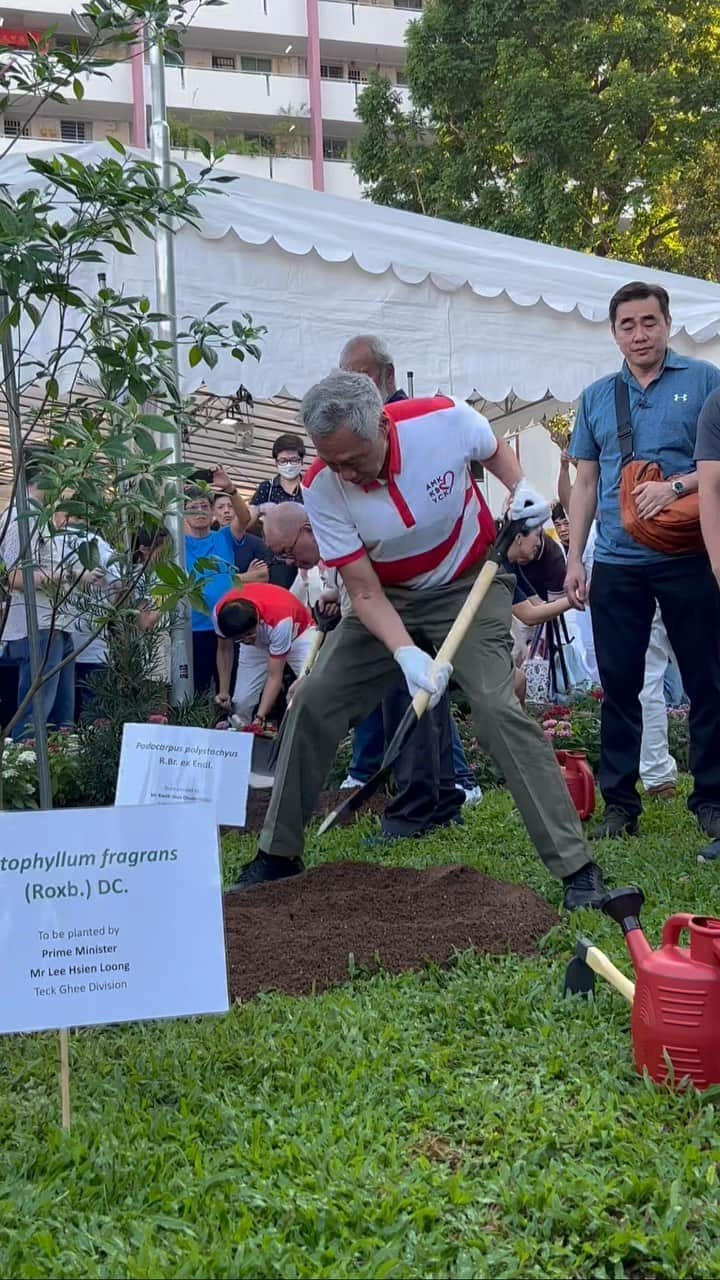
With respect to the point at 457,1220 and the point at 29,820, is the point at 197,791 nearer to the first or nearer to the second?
the point at 29,820

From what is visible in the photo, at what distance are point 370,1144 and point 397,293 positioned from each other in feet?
19.0

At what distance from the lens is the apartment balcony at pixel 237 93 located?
111 feet

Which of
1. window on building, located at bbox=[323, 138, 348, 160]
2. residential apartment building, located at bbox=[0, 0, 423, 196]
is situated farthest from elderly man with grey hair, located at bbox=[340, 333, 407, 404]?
window on building, located at bbox=[323, 138, 348, 160]

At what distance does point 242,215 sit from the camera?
705 centimetres

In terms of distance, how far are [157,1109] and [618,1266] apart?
1.09m

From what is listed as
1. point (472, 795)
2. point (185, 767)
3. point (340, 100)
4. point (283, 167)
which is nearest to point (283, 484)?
point (472, 795)

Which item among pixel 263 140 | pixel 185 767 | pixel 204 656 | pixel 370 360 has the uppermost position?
pixel 263 140

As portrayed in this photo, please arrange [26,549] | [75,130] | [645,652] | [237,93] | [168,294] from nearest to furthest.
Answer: [26,549], [645,652], [168,294], [237,93], [75,130]

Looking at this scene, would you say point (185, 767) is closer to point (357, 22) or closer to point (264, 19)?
point (264, 19)

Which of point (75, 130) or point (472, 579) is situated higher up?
point (75, 130)

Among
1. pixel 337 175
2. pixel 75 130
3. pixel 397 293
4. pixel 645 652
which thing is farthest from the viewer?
pixel 75 130

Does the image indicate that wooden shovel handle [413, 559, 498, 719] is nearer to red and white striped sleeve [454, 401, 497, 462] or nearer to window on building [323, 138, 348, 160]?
red and white striped sleeve [454, 401, 497, 462]

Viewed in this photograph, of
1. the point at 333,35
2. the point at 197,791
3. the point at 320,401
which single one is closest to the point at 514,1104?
the point at 197,791

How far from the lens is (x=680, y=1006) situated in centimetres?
274
